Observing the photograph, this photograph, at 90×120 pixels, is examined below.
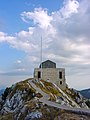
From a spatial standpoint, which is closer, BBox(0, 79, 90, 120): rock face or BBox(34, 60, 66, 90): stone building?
BBox(0, 79, 90, 120): rock face

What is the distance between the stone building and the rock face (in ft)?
15.9

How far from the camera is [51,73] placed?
392ft

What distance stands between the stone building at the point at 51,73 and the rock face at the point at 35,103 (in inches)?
190

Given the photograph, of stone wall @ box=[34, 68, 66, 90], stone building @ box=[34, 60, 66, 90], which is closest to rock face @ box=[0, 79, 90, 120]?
stone wall @ box=[34, 68, 66, 90]

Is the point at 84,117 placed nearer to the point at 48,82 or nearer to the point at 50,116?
the point at 50,116

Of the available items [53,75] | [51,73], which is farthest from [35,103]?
[53,75]

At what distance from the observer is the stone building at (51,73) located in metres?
119

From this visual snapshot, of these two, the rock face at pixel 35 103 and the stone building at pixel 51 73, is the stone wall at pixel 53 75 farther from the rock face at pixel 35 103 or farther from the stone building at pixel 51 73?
the rock face at pixel 35 103

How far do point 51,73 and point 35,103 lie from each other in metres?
43.7

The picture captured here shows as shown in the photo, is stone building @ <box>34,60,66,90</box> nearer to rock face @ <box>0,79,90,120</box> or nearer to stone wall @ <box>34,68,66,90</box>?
stone wall @ <box>34,68,66,90</box>

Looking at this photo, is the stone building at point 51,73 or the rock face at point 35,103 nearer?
the rock face at point 35,103

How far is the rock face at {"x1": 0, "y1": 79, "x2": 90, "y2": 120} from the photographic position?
65.8 m

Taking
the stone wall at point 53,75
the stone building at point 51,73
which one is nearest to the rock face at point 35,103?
the stone wall at point 53,75

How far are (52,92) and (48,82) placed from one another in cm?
1137
